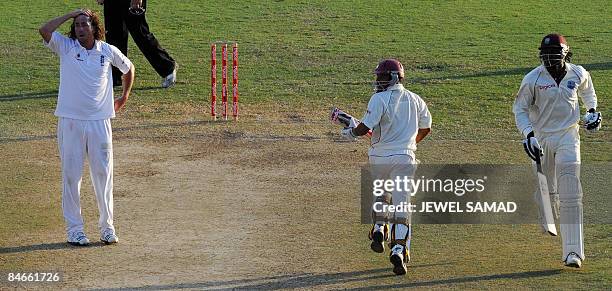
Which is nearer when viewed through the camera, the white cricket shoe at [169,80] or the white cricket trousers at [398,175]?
the white cricket trousers at [398,175]

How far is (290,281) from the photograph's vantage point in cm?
1006

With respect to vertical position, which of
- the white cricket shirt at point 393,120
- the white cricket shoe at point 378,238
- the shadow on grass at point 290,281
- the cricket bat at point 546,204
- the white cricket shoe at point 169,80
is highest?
the white cricket shoe at point 169,80

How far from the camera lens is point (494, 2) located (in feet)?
81.4

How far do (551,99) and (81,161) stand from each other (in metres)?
4.35

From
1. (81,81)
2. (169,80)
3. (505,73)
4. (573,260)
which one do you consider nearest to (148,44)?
(169,80)

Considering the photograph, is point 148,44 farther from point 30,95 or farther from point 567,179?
point 567,179

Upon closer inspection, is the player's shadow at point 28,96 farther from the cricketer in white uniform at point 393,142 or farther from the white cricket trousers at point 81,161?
Answer: the cricketer in white uniform at point 393,142

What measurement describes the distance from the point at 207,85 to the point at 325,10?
18.1 ft

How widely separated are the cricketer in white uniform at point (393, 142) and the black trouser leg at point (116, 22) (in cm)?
777

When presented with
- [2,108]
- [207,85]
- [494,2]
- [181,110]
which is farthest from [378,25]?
[2,108]

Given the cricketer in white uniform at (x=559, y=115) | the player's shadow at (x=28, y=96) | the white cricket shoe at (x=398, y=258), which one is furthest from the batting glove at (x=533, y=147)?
the player's shadow at (x=28, y=96)

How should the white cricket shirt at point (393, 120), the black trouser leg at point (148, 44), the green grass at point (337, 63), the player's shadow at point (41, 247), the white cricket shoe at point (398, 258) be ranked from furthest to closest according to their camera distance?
the black trouser leg at point (148, 44) < the green grass at point (337, 63) < the player's shadow at point (41, 247) < the white cricket shirt at point (393, 120) < the white cricket shoe at point (398, 258)

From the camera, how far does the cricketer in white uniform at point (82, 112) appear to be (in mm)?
10945

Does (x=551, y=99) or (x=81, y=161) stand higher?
(x=551, y=99)
